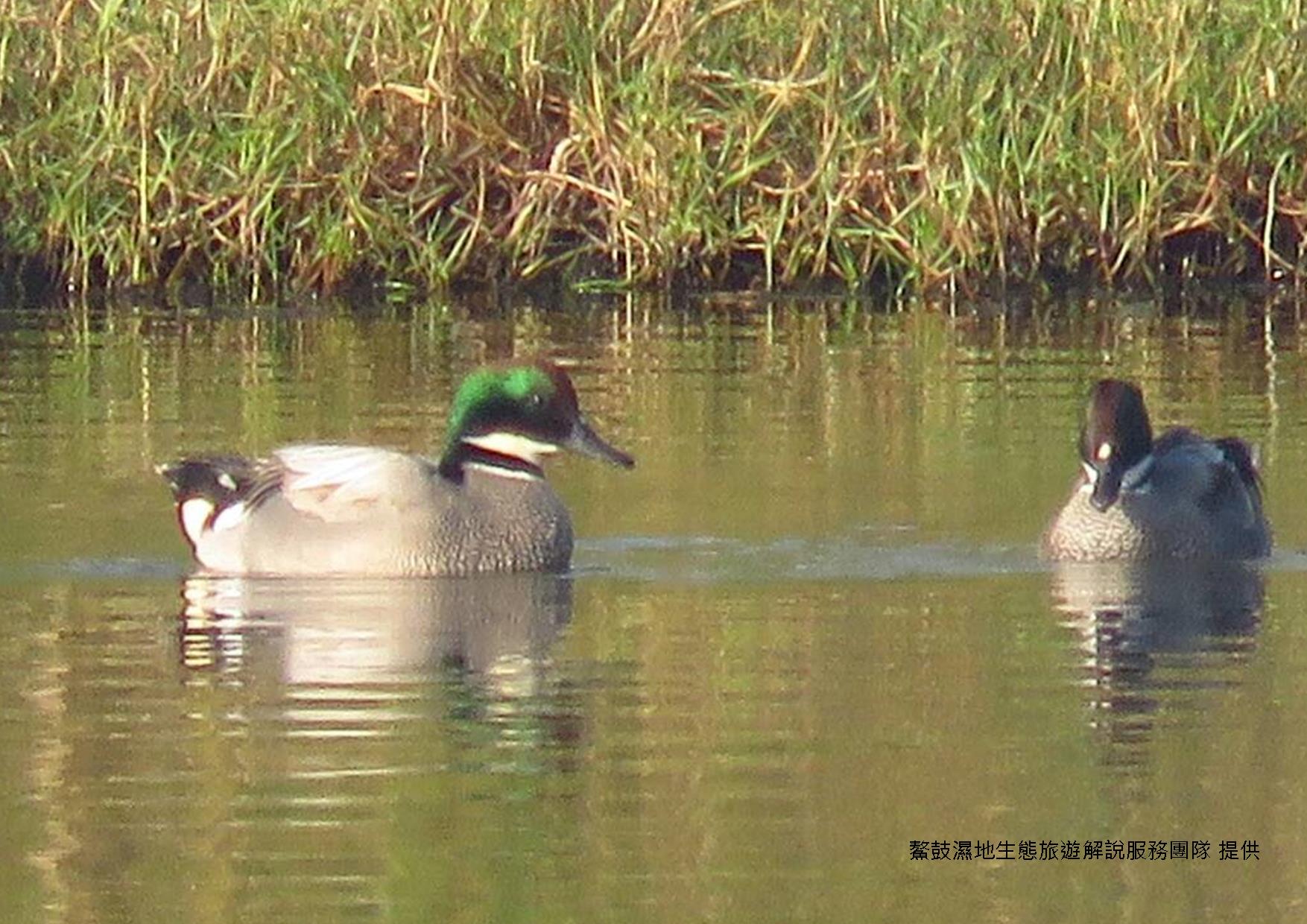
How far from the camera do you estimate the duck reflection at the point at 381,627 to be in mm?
8625

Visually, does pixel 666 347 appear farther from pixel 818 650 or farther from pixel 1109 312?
pixel 818 650

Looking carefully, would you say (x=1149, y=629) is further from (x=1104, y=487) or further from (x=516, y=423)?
(x=516, y=423)

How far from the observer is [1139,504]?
34.5ft

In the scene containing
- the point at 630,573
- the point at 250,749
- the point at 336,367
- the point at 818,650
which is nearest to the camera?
the point at 250,749

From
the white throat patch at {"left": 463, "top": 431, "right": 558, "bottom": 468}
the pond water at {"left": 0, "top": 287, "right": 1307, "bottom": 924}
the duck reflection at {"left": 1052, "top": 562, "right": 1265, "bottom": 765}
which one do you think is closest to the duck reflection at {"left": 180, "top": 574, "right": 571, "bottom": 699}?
the pond water at {"left": 0, "top": 287, "right": 1307, "bottom": 924}

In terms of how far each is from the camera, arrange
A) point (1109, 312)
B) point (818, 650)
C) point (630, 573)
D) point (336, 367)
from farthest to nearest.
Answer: point (1109, 312) → point (336, 367) → point (630, 573) → point (818, 650)

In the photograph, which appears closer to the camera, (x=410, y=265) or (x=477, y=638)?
(x=477, y=638)

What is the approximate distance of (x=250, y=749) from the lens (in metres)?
7.73

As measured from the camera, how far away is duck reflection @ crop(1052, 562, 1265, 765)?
819cm

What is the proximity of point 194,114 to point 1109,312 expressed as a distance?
388cm

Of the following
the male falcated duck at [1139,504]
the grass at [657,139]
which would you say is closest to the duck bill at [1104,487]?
the male falcated duck at [1139,504]

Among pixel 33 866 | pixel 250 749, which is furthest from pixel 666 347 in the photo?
pixel 33 866

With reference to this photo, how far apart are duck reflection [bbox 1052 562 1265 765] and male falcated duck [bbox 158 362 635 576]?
1394mm

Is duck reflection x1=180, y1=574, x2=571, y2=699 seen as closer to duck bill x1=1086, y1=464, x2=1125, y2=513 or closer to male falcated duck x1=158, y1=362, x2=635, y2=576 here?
male falcated duck x1=158, y1=362, x2=635, y2=576
